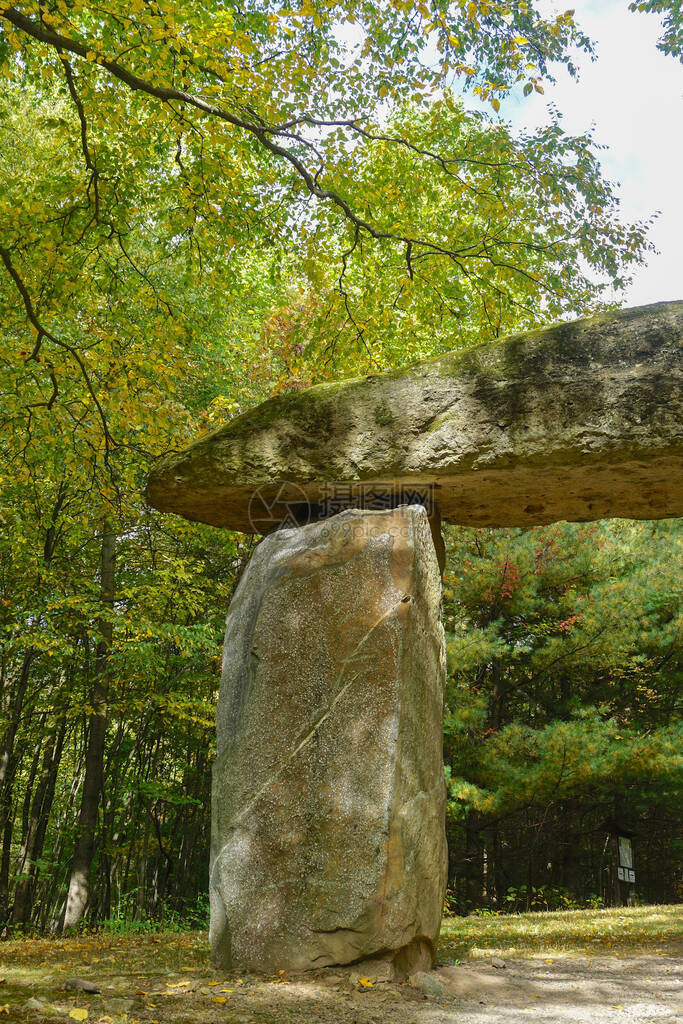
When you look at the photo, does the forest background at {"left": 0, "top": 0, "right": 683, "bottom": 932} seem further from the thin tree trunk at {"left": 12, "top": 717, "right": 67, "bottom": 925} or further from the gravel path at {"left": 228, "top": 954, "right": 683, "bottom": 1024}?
the gravel path at {"left": 228, "top": 954, "right": 683, "bottom": 1024}

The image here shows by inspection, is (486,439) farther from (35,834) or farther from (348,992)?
(35,834)

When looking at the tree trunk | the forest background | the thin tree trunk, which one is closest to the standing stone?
the forest background

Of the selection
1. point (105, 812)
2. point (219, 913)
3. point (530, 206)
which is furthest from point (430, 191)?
point (105, 812)

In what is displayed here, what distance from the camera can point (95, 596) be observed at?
27.8 feet

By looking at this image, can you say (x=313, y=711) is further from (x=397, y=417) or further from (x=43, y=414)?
(x=43, y=414)

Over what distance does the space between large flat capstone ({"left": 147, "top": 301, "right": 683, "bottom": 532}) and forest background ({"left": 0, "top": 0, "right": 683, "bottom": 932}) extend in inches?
85.6

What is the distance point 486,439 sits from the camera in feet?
12.2

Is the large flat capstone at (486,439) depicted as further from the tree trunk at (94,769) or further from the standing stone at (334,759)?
the tree trunk at (94,769)

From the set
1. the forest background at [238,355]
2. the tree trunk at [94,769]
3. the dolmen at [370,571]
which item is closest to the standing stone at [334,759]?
the dolmen at [370,571]

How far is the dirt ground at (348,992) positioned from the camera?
266 cm

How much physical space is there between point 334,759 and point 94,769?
6628 millimetres

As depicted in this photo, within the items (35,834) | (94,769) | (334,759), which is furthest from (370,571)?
(35,834)

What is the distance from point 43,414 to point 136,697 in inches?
162

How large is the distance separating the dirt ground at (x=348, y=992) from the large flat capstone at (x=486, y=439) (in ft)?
7.34
